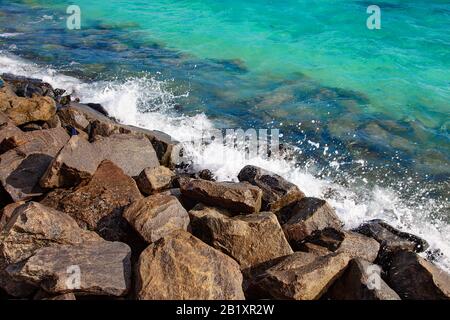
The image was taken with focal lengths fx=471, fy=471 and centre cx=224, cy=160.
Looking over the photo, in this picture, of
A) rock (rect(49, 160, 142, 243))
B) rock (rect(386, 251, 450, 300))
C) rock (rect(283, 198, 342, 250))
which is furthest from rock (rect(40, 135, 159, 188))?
rock (rect(386, 251, 450, 300))

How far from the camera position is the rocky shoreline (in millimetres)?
4062

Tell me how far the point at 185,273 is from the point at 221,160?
12.7 feet

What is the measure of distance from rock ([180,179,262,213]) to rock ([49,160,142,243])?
2.16ft

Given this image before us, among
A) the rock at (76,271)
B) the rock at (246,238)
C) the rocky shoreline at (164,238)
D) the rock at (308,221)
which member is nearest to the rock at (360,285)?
the rocky shoreline at (164,238)

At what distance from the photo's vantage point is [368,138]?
8836 millimetres

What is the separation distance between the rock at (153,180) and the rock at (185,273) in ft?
5.48

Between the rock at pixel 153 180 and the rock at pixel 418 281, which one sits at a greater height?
the rock at pixel 153 180

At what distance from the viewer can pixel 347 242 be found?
17.2 ft

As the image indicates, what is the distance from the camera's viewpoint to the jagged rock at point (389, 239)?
5.49 m

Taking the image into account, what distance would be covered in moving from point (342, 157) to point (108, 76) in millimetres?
5910

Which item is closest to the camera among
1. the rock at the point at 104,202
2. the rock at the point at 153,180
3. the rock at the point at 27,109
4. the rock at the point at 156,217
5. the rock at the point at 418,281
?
the rock at the point at 418,281

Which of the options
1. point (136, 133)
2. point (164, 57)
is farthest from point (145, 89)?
point (136, 133)

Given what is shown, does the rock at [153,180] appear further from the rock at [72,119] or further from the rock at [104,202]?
the rock at [72,119]
